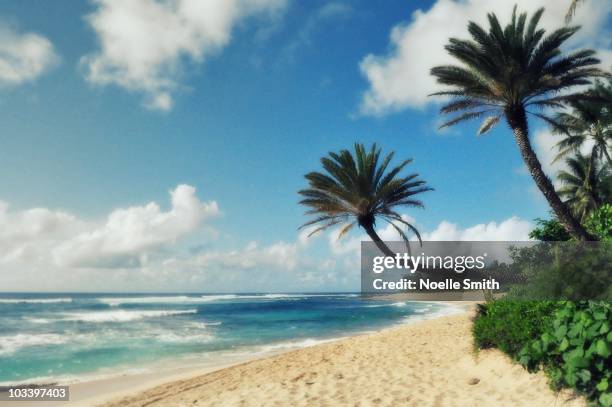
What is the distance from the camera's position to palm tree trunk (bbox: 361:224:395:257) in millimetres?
19203

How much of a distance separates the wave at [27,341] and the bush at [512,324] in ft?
64.3

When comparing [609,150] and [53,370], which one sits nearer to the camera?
[53,370]

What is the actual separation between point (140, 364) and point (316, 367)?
808 centimetres

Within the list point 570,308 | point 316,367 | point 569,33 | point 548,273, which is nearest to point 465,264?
point 548,273

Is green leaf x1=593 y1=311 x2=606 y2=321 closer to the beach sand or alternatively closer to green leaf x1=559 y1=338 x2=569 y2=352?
green leaf x1=559 y1=338 x2=569 y2=352

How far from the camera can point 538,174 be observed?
1468cm

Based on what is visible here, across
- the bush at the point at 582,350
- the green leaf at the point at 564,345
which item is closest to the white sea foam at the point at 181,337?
the bush at the point at 582,350

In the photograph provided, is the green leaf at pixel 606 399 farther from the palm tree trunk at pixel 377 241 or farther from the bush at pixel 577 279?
the palm tree trunk at pixel 377 241

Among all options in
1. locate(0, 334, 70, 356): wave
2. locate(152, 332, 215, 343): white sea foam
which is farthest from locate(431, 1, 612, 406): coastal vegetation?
locate(0, 334, 70, 356): wave

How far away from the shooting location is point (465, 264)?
15133 mm

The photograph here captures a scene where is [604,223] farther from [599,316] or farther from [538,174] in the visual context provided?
[599,316]

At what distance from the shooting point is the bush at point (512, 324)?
6.66 m

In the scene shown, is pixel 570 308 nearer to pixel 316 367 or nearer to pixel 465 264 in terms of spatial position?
pixel 316 367

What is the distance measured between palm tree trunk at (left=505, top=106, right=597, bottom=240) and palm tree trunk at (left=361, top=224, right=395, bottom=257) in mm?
6762
